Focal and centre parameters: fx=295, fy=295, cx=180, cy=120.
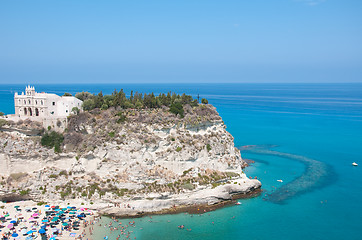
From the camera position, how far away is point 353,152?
208 feet

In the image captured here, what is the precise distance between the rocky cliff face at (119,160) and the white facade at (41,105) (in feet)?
8.82

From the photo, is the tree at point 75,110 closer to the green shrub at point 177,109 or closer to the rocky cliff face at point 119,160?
the rocky cliff face at point 119,160

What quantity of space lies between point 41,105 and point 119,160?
594 inches

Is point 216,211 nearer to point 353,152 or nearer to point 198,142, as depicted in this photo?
point 198,142

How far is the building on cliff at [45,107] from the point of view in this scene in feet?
140

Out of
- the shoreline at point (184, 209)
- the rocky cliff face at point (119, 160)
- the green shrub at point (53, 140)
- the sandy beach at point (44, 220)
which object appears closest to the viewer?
the sandy beach at point (44, 220)

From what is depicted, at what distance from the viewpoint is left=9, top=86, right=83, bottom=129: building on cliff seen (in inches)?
1686

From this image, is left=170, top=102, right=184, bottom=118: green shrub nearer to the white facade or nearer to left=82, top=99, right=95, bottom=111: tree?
left=82, top=99, right=95, bottom=111: tree

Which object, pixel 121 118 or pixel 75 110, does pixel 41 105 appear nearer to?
pixel 75 110

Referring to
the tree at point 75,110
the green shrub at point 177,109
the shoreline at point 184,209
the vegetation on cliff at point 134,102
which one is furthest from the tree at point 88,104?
the shoreline at point 184,209

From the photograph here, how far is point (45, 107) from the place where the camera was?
43.5 m

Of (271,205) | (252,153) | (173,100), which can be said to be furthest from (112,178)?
(252,153)

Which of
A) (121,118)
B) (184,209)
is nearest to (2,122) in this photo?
(121,118)

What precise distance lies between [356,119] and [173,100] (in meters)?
83.5
